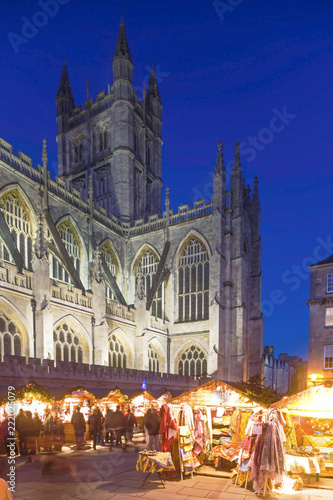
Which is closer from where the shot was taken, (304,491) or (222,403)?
(304,491)

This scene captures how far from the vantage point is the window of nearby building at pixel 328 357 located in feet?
75.5

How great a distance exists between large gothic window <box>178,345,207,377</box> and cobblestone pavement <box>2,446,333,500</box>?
59.6 ft

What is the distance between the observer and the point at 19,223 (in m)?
22.1

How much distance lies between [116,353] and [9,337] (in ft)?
28.0

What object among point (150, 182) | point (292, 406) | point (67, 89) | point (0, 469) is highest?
point (67, 89)

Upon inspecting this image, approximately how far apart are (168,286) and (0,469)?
21654 millimetres

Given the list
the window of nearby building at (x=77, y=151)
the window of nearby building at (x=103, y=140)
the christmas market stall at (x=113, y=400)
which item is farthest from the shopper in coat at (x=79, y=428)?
the window of nearby building at (x=77, y=151)

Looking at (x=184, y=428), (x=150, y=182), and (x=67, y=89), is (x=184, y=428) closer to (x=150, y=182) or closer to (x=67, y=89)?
(x=150, y=182)

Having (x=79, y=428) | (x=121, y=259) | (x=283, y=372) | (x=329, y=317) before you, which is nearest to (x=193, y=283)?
(x=121, y=259)

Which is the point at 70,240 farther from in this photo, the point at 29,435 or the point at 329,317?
the point at 329,317

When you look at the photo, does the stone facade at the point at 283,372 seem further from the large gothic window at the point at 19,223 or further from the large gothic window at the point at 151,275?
the large gothic window at the point at 19,223

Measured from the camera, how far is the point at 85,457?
980cm

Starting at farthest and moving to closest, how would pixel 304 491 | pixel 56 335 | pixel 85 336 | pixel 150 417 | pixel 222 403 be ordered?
pixel 85 336, pixel 56 335, pixel 150 417, pixel 222 403, pixel 304 491

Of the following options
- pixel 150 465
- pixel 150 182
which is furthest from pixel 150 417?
pixel 150 182
